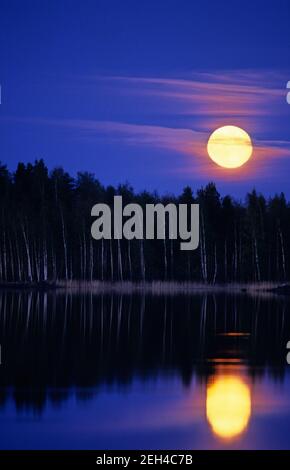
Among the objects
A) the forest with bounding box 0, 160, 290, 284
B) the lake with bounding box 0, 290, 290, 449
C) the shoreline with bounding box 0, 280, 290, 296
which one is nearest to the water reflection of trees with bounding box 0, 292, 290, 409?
the lake with bounding box 0, 290, 290, 449

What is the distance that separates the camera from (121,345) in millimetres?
40344

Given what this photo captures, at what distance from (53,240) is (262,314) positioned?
52.3 m

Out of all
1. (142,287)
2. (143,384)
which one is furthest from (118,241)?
(143,384)

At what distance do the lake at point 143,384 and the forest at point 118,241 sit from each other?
178 feet

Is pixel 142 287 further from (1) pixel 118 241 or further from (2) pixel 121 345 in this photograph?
(2) pixel 121 345

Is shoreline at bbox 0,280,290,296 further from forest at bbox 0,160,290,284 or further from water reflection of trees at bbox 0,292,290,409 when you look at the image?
water reflection of trees at bbox 0,292,290,409

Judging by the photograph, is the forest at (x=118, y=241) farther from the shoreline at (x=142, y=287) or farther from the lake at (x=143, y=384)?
the lake at (x=143, y=384)

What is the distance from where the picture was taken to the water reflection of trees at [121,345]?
2991 cm

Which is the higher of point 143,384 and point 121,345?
point 121,345

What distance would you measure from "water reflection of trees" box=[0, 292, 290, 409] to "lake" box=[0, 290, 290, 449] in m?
0.05

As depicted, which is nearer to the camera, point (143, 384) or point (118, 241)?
point (143, 384)

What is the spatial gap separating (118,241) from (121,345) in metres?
67.4

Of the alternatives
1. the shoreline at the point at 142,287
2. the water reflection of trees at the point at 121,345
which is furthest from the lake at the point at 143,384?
the shoreline at the point at 142,287

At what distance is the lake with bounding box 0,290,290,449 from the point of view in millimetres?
22266
